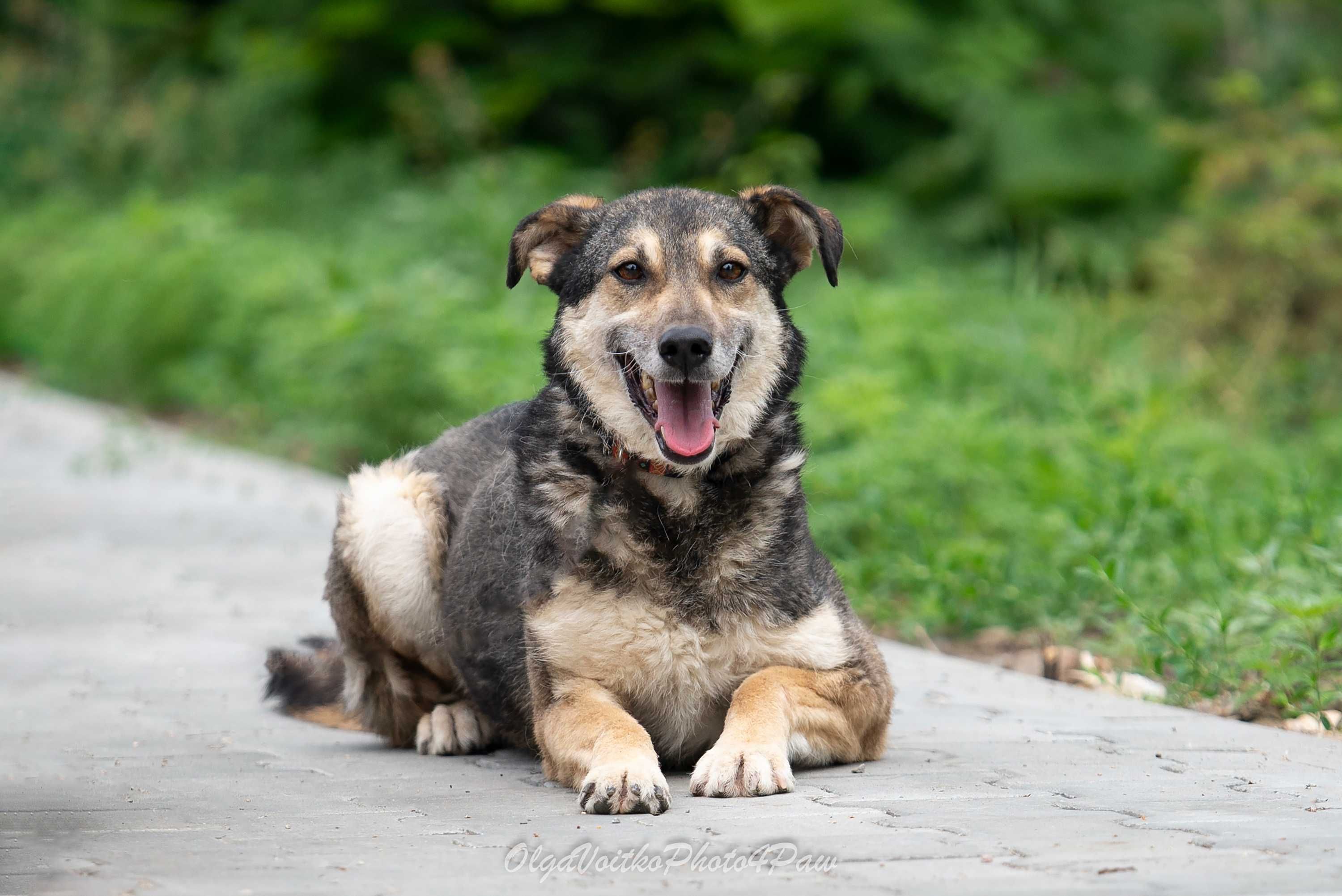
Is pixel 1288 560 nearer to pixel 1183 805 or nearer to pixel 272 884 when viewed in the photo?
pixel 1183 805

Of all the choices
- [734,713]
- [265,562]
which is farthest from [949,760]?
[265,562]

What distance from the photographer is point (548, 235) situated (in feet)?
17.4

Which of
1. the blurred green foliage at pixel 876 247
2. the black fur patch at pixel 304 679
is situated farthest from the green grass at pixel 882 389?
the black fur patch at pixel 304 679

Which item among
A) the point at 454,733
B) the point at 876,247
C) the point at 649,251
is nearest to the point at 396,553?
the point at 454,733

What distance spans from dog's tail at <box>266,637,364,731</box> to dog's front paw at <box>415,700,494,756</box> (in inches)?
24.5

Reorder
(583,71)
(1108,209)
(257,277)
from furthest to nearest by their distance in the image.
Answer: (583,71)
(1108,209)
(257,277)

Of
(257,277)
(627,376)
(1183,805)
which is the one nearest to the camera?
(1183,805)

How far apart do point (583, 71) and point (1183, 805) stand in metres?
15.0

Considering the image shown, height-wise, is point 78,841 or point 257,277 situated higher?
point 257,277

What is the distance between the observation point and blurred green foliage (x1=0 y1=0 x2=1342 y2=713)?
24.9 feet

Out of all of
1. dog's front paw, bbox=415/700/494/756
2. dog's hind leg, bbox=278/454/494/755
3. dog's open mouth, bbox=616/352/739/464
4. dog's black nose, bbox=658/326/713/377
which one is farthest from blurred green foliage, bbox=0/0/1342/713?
dog's hind leg, bbox=278/454/494/755

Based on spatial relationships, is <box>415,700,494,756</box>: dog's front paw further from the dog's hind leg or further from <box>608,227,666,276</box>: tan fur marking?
<box>608,227,666,276</box>: tan fur marking

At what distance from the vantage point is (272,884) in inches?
136

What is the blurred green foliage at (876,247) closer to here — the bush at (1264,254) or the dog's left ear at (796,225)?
the bush at (1264,254)
